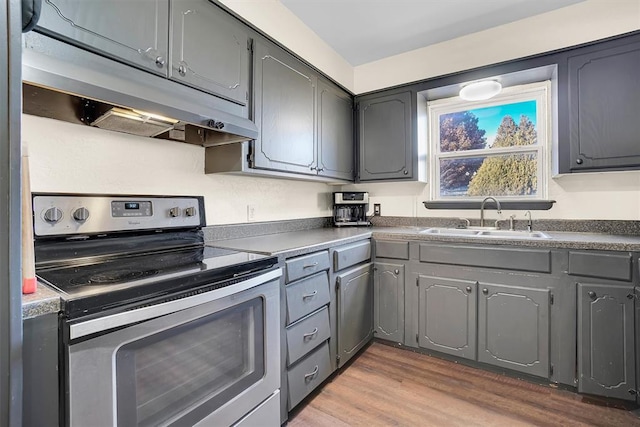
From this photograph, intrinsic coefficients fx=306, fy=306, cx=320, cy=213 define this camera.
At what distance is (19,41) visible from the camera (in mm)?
655

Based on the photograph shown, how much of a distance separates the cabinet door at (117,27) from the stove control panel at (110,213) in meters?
0.60

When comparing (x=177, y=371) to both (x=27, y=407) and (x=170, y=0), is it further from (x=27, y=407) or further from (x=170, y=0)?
(x=170, y=0)

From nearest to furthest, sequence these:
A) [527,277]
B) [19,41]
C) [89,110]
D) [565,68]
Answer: [19,41] < [89,110] < [527,277] < [565,68]

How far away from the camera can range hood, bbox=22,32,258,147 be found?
0.91 meters

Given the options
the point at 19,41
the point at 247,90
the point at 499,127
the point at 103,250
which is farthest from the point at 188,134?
the point at 499,127

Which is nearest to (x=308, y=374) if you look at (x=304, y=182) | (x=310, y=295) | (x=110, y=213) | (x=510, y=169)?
(x=310, y=295)

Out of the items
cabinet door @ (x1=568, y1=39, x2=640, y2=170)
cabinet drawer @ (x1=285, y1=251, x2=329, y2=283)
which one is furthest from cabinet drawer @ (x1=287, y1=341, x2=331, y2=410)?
cabinet door @ (x1=568, y1=39, x2=640, y2=170)

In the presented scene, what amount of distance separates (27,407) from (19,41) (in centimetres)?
83

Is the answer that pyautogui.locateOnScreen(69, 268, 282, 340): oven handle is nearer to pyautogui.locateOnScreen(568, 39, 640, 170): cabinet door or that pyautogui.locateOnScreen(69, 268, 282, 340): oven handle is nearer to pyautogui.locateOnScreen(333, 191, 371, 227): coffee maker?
pyautogui.locateOnScreen(333, 191, 371, 227): coffee maker

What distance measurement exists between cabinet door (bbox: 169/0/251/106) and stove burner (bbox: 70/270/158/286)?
87cm

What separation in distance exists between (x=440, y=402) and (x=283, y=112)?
6.62 ft

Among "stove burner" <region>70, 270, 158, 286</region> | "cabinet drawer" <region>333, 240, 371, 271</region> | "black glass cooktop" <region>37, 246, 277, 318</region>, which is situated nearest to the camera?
"black glass cooktop" <region>37, 246, 277, 318</region>

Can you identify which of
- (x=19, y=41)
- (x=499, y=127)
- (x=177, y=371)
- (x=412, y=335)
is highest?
(x=499, y=127)

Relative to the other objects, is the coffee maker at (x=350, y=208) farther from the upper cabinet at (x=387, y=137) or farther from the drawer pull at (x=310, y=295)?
the drawer pull at (x=310, y=295)
